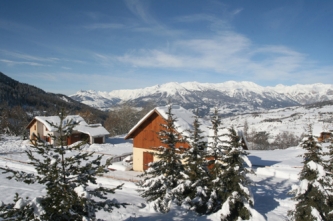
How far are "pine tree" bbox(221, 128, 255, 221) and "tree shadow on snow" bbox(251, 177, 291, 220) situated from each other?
3.45 m

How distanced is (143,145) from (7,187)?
13149mm

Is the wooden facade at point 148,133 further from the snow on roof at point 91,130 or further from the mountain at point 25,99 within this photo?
the mountain at point 25,99

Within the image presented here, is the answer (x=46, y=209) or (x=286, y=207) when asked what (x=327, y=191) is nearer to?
(x=286, y=207)

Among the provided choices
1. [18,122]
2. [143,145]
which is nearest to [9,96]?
[18,122]

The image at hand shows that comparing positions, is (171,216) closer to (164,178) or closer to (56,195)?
(164,178)

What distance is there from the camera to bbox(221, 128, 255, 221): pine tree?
13.1 metres

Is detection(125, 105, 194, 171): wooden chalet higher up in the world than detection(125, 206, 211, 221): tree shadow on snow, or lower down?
higher up

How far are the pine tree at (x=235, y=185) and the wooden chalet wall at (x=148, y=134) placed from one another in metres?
12.4

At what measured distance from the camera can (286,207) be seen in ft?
56.9

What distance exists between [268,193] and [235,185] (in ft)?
31.0

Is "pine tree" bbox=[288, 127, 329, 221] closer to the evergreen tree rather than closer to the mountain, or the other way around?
the evergreen tree

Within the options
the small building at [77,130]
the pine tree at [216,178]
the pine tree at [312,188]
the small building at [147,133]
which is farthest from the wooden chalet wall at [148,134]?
the small building at [77,130]

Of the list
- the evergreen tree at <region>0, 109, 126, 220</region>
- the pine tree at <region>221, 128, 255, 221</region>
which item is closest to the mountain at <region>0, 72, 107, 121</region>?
the pine tree at <region>221, 128, 255, 221</region>

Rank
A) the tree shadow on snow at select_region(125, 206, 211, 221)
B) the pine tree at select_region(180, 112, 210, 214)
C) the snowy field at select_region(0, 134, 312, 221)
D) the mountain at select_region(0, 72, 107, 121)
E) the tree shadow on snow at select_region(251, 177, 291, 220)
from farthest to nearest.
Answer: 1. the mountain at select_region(0, 72, 107, 121)
2. the tree shadow on snow at select_region(251, 177, 291, 220)
3. the pine tree at select_region(180, 112, 210, 214)
4. the snowy field at select_region(0, 134, 312, 221)
5. the tree shadow on snow at select_region(125, 206, 211, 221)
